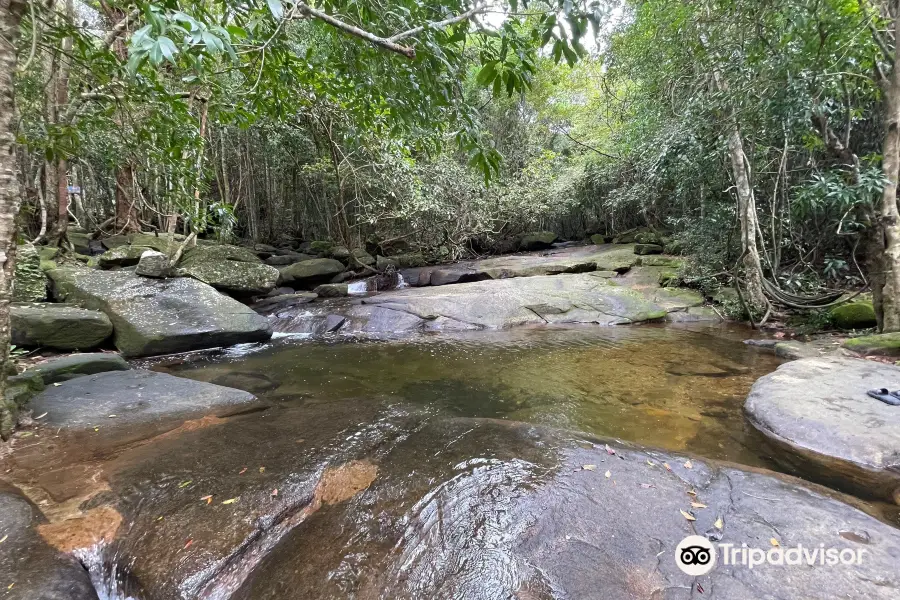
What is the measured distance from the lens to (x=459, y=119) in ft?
8.72

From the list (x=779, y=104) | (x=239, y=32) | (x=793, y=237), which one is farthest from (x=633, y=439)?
(x=793, y=237)

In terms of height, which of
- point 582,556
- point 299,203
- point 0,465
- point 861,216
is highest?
point 299,203

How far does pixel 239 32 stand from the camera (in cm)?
192

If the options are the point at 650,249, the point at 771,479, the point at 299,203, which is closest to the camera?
the point at 771,479

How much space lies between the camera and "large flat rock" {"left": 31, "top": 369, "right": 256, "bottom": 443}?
117 inches

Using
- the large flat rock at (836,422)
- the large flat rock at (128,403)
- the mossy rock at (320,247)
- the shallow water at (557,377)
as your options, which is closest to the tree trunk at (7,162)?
the large flat rock at (128,403)

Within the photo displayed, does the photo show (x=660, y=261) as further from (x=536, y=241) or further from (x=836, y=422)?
(x=836, y=422)

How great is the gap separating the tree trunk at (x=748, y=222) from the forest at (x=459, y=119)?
0.11 feet

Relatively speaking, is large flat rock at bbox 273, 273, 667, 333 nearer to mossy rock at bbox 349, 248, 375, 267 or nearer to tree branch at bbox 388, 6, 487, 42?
mossy rock at bbox 349, 248, 375, 267

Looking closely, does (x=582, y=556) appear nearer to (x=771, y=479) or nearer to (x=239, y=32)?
(x=771, y=479)

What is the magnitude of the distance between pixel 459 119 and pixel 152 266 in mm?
6893

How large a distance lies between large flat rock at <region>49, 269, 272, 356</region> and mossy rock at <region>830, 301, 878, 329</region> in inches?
351

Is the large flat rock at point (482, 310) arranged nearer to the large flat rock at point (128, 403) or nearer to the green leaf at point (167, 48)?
the large flat rock at point (128, 403)

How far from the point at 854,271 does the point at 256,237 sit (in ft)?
55.6
